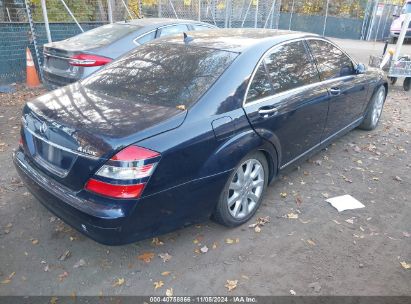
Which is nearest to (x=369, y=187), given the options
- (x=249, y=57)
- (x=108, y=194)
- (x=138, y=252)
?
(x=249, y=57)

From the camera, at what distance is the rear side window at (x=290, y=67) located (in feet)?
11.1

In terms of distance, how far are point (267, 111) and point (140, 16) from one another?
9.15 metres

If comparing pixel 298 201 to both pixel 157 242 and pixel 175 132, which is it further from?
pixel 175 132

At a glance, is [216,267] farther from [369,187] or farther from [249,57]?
[369,187]

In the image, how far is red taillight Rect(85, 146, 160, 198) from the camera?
2293 millimetres

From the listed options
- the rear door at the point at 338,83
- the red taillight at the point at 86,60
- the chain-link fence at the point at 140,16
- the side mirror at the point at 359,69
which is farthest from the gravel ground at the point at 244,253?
the chain-link fence at the point at 140,16

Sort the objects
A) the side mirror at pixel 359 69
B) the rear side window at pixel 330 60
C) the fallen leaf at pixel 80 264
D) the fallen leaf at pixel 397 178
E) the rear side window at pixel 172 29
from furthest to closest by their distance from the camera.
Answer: the rear side window at pixel 172 29
the side mirror at pixel 359 69
the fallen leaf at pixel 397 178
the rear side window at pixel 330 60
the fallen leaf at pixel 80 264

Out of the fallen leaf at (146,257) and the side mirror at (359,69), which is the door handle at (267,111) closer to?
the fallen leaf at (146,257)

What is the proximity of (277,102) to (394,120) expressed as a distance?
440 cm

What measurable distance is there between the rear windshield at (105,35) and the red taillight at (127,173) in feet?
A: 14.3

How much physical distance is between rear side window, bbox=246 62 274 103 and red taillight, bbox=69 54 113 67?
345cm

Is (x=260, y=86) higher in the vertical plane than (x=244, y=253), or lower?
higher

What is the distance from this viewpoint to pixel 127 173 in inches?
90.8

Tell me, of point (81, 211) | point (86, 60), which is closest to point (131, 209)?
point (81, 211)
